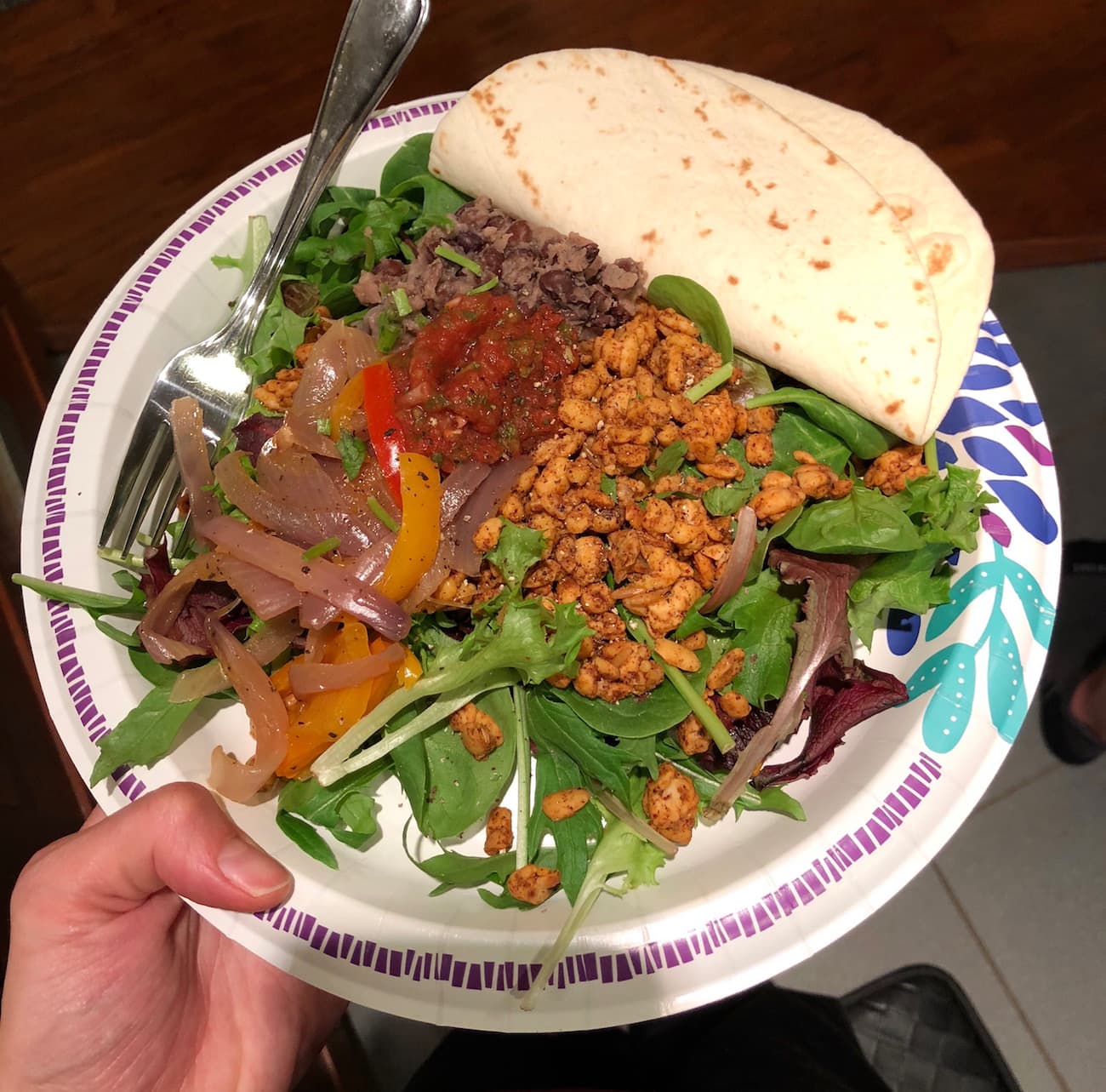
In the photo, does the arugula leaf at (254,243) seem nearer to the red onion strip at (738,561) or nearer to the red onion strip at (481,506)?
the red onion strip at (481,506)

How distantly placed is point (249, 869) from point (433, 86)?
2.63m

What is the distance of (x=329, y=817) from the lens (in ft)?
5.11

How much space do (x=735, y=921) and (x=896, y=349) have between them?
3.90 ft

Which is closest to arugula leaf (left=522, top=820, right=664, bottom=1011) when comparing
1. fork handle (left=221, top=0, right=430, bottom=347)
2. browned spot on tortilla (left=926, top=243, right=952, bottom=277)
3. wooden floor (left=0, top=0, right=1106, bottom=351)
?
browned spot on tortilla (left=926, top=243, right=952, bottom=277)

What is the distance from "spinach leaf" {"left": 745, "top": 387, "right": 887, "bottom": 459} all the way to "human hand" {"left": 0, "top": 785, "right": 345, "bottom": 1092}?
4.72 ft

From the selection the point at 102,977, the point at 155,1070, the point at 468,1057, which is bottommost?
the point at 468,1057

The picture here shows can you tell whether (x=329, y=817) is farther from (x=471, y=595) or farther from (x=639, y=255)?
(x=639, y=255)

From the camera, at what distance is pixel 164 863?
4.47ft

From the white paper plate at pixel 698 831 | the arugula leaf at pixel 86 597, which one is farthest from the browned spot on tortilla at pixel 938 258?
the arugula leaf at pixel 86 597

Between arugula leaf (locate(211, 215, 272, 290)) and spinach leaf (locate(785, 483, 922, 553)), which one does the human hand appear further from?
arugula leaf (locate(211, 215, 272, 290))

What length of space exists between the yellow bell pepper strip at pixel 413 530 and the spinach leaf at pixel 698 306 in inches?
27.9

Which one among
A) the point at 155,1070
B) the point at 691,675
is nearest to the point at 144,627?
the point at 155,1070

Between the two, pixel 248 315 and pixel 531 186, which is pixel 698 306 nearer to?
pixel 531 186

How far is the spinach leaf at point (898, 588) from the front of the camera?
60.4 inches
